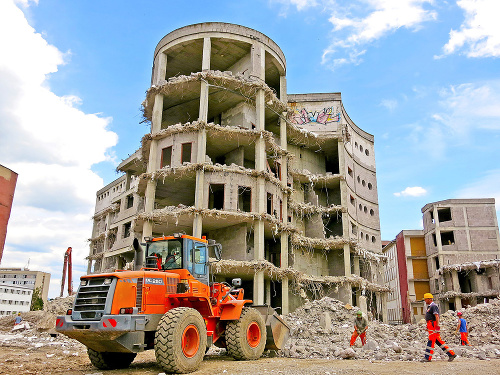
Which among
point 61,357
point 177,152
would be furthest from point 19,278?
point 61,357

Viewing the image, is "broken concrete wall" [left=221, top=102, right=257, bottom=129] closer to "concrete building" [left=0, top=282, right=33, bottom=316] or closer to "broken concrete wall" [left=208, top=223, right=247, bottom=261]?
"broken concrete wall" [left=208, top=223, right=247, bottom=261]

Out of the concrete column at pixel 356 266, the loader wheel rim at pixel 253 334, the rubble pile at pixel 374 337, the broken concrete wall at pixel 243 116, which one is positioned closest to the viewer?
the loader wheel rim at pixel 253 334

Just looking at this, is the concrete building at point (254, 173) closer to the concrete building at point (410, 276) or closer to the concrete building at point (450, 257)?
the concrete building at point (450, 257)

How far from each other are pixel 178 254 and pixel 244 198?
1944 centimetres

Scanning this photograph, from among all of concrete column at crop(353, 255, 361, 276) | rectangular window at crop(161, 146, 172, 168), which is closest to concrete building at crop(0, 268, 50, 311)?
rectangular window at crop(161, 146, 172, 168)

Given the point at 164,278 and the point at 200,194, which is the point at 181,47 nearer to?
the point at 200,194

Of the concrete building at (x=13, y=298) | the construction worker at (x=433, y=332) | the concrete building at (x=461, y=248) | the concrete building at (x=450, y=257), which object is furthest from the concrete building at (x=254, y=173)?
the concrete building at (x=13, y=298)

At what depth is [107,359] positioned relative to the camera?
11.1m

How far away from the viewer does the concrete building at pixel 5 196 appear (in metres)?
13.5

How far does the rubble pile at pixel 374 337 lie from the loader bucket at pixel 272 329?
59 cm

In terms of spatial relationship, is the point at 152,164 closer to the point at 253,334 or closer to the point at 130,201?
the point at 253,334

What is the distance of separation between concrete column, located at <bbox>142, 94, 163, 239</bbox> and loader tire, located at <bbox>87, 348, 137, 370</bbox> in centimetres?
1661

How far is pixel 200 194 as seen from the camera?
2725 cm

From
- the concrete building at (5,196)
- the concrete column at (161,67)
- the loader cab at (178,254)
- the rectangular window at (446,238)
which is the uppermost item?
the concrete column at (161,67)
